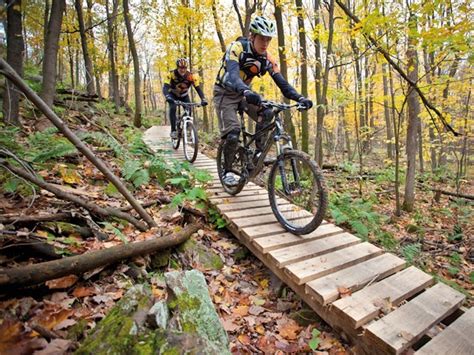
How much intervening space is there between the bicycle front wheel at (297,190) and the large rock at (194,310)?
5.57 ft

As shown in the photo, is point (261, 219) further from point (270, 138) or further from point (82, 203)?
point (82, 203)

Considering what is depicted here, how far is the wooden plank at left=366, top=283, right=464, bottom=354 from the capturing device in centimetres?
203

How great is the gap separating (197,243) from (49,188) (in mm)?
1840

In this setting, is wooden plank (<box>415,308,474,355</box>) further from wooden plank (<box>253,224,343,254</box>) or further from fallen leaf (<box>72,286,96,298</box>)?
fallen leaf (<box>72,286,96,298</box>)

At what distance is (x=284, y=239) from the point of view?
11.5 ft

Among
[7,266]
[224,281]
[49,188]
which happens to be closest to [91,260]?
[7,266]

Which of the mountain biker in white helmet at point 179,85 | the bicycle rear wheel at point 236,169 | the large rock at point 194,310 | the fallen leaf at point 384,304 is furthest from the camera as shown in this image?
the mountain biker in white helmet at point 179,85

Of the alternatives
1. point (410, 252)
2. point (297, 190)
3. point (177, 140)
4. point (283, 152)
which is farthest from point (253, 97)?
point (177, 140)

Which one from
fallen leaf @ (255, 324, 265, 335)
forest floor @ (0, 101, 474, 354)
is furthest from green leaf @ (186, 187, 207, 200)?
fallen leaf @ (255, 324, 265, 335)

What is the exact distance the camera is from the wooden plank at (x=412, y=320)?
2029 millimetres

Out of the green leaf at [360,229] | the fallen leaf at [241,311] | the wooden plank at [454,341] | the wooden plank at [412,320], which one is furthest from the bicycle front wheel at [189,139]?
the wooden plank at [454,341]

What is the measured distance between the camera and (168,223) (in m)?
3.93

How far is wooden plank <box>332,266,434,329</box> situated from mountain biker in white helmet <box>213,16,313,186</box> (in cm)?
223

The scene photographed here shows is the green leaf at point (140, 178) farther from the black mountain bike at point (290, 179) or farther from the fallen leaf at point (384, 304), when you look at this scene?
the fallen leaf at point (384, 304)
